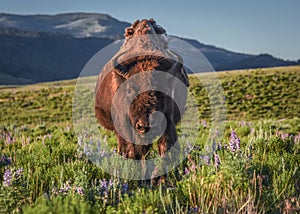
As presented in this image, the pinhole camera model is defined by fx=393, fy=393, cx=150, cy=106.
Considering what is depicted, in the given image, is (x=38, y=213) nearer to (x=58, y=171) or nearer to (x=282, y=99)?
(x=58, y=171)

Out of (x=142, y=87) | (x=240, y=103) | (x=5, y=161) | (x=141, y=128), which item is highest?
(x=142, y=87)

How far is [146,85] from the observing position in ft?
16.5

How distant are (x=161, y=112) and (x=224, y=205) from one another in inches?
75.9

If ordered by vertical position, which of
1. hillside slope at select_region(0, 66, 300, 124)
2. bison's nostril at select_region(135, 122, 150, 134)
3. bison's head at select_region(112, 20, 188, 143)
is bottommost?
hillside slope at select_region(0, 66, 300, 124)

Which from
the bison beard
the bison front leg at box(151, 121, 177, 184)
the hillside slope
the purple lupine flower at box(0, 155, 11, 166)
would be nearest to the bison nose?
the bison beard

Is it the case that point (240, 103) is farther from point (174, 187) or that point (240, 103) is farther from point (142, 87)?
point (174, 187)

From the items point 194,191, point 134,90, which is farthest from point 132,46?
point 194,191

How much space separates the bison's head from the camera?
4900mm

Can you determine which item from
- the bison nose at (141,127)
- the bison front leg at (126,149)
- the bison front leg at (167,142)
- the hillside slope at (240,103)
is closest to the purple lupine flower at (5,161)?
the bison front leg at (126,149)

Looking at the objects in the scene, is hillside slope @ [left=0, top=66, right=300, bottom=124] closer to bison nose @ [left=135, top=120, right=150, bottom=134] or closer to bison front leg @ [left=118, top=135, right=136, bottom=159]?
bison front leg @ [left=118, top=135, right=136, bottom=159]

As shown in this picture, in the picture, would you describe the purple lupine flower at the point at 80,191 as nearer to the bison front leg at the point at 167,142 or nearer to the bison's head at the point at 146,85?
the bison's head at the point at 146,85

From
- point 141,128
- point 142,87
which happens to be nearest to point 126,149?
point 141,128

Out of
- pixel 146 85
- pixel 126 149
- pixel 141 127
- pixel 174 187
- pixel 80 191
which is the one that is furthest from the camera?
pixel 126 149

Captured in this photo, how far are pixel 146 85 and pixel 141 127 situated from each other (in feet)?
1.88
